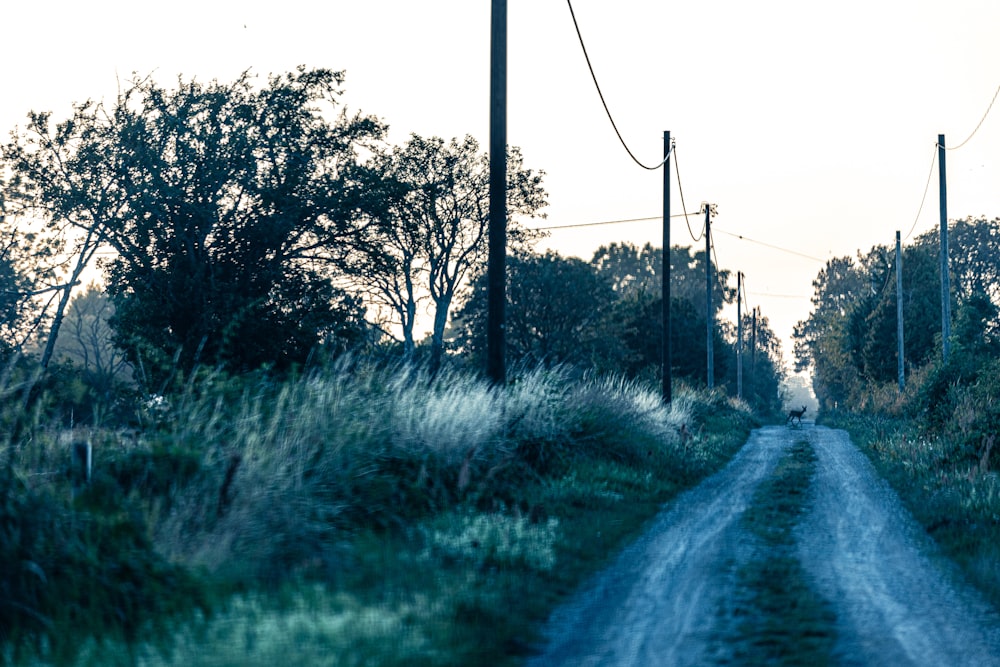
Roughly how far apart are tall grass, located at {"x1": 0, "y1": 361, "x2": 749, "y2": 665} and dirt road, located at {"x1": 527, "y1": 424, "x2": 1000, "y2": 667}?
1.42 feet

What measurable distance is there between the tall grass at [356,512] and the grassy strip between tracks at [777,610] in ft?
4.87

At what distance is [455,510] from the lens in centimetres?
1111

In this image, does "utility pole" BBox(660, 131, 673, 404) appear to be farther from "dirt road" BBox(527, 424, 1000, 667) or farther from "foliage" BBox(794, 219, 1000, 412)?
"dirt road" BBox(527, 424, 1000, 667)

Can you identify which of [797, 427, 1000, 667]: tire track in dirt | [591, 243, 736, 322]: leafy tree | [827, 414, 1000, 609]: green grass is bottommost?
[797, 427, 1000, 667]: tire track in dirt

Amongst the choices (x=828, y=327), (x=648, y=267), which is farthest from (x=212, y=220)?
(x=648, y=267)

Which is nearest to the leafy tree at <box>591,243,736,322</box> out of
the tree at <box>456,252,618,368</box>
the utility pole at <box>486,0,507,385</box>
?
the tree at <box>456,252,618,368</box>

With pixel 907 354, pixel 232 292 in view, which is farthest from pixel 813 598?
pixel 907 354

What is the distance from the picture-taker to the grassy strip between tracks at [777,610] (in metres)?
6.52

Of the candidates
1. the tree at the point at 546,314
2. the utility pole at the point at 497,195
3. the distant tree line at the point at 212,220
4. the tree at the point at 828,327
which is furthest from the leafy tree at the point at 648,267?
the utility pole at the point at 497,195

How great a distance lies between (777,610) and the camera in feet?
25.2

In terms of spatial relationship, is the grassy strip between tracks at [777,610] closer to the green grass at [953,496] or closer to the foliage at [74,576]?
the green grass at [953,496]

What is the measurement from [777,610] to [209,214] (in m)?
23.7

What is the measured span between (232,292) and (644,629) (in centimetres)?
2232

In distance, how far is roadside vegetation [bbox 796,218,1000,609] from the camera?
12688 millimetres
